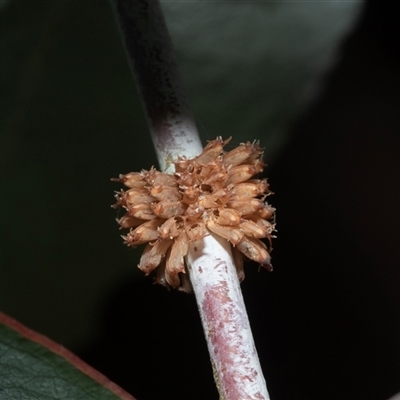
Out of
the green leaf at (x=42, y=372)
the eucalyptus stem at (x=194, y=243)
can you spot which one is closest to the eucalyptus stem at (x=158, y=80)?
the eucalyptus stem at (x=194, y=243)

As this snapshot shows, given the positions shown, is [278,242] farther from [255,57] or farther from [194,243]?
[194,243]

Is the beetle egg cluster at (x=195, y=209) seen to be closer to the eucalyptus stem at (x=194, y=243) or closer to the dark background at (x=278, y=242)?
the eucalyptus stem at (x=194, y=243)

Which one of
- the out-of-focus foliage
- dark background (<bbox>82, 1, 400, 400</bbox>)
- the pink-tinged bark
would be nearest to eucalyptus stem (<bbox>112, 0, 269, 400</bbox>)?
the pink-tinged bark

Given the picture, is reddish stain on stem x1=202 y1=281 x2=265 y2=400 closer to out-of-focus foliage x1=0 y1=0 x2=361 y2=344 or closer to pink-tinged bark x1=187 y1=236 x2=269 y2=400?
pink-tinged bark x1=187 y1=236 x2=269 y2=400

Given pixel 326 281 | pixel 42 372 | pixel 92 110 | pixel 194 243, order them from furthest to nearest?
1. pixel 326 281
2. pixel 92 110
3. pixel 194 243
4. pixel 42 372

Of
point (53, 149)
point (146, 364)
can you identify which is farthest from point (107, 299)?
point (53, 149)

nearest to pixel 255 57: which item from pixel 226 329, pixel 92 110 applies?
pixel 92 110
